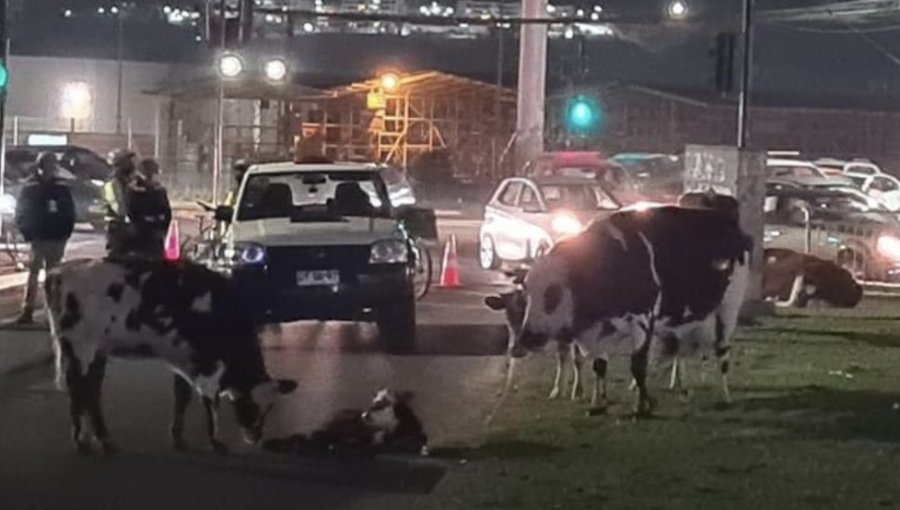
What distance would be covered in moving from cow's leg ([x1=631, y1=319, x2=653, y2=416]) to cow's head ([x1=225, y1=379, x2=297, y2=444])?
314 cm

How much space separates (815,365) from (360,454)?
6980 millimetres

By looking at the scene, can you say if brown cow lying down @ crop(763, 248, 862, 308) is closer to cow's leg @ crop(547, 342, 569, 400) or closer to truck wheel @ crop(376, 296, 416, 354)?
truck wheel @ crop(376, 296, 416, 354)

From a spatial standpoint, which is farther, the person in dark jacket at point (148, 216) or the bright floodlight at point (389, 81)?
the bright floodlight at point (389, 81)

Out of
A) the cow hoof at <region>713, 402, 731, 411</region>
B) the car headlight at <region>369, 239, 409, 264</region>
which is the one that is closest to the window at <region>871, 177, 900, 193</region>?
the car headlight at <region>369, 239, 409, 264</region>

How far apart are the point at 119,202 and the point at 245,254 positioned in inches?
60.2

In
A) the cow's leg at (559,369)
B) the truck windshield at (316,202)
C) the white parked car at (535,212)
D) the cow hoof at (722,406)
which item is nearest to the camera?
the cow's leg at (559,369)

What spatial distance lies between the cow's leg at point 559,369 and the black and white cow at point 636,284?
0.11 m

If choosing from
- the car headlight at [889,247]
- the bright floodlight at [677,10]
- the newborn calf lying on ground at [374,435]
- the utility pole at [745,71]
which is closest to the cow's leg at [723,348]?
the newborn calf lying on ground at [374,435]

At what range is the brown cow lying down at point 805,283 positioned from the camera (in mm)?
28047

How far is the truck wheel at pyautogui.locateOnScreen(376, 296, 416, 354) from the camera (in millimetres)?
21281

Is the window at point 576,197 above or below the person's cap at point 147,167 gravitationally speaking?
below

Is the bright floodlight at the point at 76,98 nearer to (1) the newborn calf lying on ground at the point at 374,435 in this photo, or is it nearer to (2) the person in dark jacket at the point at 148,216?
(2) the person in dark jacket at the point at 148,216

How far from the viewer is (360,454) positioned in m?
14.5

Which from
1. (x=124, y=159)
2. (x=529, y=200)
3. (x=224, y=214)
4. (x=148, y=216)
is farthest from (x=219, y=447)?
(x=529, y=200)
